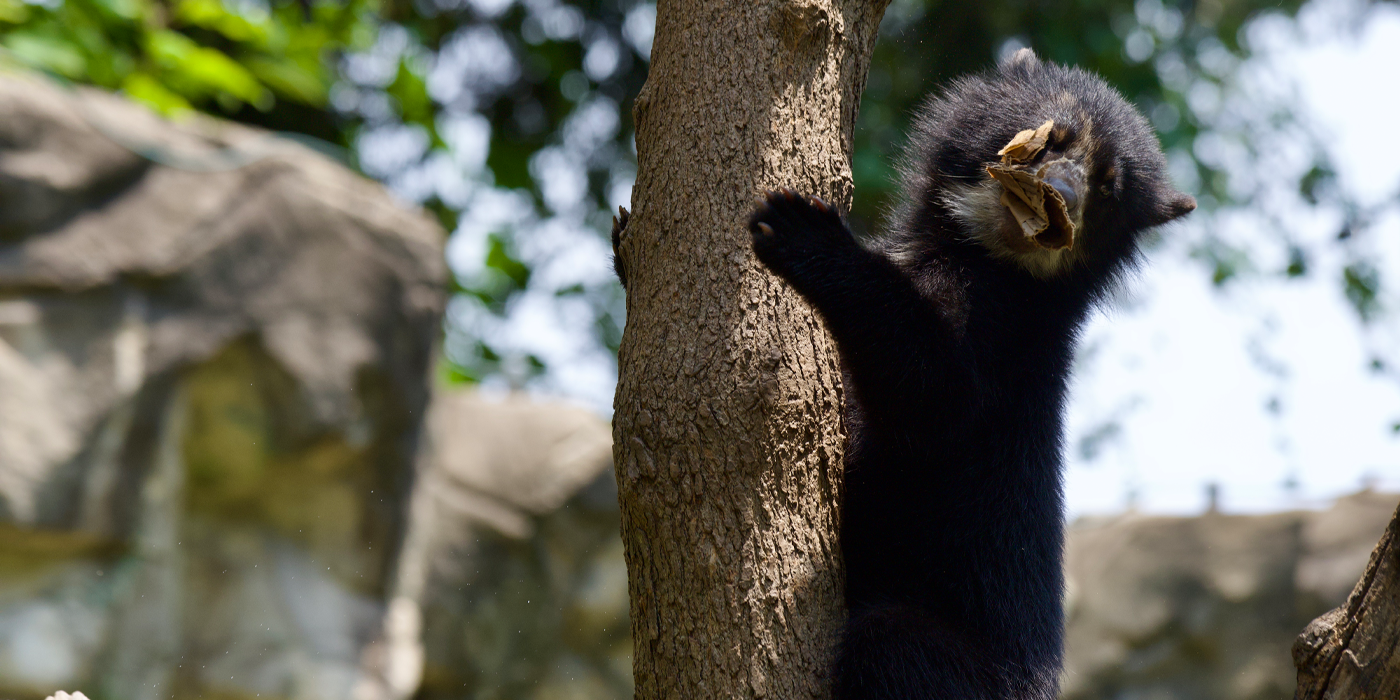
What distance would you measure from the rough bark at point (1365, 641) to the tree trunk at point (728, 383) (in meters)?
0.95

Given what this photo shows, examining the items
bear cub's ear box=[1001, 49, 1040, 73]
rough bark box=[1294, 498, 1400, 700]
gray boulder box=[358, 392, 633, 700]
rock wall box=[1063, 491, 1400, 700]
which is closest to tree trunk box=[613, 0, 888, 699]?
rough bark box=[1294, 498, 1400, 700]

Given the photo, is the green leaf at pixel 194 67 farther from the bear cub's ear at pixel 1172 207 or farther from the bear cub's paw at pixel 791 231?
the bear cub's ear at pixel 1172 207

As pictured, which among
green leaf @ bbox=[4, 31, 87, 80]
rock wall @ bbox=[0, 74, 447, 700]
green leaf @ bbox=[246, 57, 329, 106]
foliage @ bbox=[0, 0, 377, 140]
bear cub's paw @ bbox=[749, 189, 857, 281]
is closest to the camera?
bear cub's paw @ bbox=[749, 189, 857, 281]

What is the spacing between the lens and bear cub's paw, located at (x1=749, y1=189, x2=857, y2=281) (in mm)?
2262

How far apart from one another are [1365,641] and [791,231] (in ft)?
4.58

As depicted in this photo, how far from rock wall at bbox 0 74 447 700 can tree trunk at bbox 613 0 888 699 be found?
4.20 meters

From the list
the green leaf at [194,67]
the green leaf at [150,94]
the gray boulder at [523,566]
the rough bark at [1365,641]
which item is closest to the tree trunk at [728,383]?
the rough bark at [1365,641]

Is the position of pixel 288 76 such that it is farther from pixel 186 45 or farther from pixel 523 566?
pixel 523 566

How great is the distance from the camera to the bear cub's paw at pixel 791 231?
2.26 meters

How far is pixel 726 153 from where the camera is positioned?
2.27 metres

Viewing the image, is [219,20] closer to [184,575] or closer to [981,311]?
[184,575]

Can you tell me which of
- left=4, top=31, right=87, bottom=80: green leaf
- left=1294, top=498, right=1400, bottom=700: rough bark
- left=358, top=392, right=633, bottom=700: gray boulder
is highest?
left=4, top=31, right=87, bottom=80: green leaf

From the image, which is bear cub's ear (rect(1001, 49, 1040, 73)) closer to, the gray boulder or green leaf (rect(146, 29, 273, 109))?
the gray boulder

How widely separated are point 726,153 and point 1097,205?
4.91 feet
